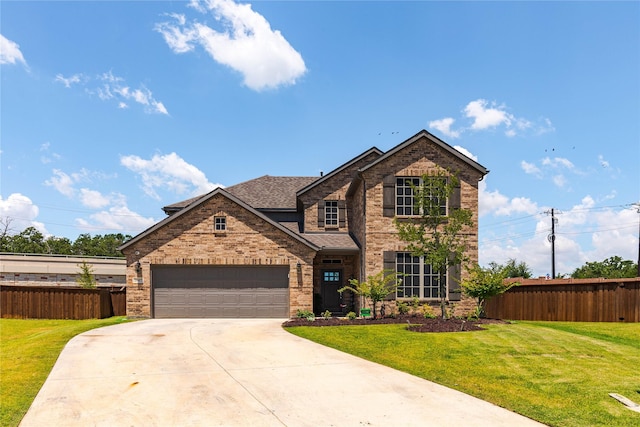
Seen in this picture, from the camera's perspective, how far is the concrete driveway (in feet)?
23.0

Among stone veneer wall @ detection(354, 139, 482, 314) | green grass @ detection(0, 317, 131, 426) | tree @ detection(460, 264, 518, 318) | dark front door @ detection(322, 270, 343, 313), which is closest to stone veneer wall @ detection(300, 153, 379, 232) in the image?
dark front door @ detection(322, 270, 343, 313)

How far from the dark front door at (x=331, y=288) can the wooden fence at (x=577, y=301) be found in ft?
25.3

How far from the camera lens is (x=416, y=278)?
21.0 meters

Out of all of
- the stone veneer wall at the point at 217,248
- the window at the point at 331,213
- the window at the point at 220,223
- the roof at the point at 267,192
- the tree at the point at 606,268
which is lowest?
the tree at the point at 606,268

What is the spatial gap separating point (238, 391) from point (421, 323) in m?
10.0

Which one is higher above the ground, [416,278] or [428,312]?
[416,278]

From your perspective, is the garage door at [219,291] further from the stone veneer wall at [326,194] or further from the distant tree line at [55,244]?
the distant tree line at [55,244]

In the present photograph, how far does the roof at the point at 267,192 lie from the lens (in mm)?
26938

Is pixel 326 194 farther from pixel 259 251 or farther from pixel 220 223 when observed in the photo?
pixel 220 223

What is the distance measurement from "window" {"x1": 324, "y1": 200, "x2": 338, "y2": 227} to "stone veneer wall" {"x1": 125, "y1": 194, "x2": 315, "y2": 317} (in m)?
4.16

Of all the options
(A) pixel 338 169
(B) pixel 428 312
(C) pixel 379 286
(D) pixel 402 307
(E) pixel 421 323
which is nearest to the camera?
(E) pixel 421 323

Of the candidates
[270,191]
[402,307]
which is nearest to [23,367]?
[402,307]

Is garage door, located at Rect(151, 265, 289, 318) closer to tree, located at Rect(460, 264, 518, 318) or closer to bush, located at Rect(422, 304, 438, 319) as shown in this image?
bush, located at Rect(422, 304, 438, 319)

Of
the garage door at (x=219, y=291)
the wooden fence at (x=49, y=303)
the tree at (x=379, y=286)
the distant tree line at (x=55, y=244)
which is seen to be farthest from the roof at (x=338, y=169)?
the distant tree line at (x=55, y=244)
